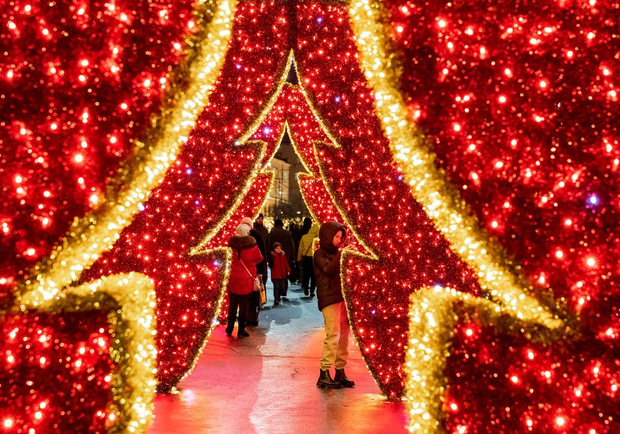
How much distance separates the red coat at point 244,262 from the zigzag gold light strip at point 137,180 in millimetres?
6462

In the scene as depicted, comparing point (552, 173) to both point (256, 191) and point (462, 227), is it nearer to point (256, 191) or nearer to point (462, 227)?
point (462, 227)

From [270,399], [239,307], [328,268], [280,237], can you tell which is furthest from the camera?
[280,237]

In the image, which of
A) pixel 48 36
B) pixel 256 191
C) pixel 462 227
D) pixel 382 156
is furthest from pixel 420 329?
pixel 256 191

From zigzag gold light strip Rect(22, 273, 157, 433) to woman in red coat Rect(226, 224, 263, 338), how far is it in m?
6.50

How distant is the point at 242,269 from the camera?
9.73 meters

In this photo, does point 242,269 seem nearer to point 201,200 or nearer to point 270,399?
point 201,200

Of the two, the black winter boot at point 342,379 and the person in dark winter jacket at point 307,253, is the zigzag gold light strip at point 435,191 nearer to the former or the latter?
the black winter boot at point 342,379

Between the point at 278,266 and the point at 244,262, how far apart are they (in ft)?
14.1

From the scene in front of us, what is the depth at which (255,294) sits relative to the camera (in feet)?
37.0

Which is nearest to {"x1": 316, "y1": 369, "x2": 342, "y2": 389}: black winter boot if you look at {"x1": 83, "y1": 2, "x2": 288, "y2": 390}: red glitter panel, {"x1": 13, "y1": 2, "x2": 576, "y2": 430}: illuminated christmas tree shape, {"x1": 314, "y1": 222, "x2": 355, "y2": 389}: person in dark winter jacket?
{"x1": 314, "y1": 222, "x2": 355, "y2": 389}: person in dark winter jacket

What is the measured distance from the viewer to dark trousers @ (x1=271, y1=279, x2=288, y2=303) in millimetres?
14070

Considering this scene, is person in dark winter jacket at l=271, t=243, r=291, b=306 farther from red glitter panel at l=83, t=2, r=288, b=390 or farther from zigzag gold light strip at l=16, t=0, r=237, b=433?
zigzag gold light strip at l=16, t=0, r=237, b=433

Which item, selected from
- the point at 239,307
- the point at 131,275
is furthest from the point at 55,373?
the point at 239,307

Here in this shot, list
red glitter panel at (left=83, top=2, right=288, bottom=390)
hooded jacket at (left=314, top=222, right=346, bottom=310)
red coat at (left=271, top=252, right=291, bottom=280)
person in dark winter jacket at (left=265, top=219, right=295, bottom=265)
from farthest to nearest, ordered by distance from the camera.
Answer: person in dark winter jacket at (left=265, top=219, right=295, bottom=265)
red coat at (left=271, top=252, right=291, bottom=280)
hooded jacket at (left=314, top=222, right=346, bottom=310)
red glitter panel at (left=83, top=2, right=288, bottom=390)
